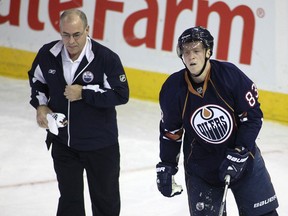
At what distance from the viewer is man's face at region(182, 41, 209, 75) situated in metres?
3.05

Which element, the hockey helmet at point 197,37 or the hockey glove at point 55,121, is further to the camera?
the hockey glove at point 55,121

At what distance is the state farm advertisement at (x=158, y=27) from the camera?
6.28 meters

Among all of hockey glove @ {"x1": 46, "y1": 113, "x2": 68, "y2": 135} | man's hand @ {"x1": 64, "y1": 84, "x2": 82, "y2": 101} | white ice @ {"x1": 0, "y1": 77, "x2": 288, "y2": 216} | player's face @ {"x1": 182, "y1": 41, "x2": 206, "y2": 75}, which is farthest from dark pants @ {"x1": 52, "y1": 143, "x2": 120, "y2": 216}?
player's face @ {"x1": 182, "y1": 41, "x2": 206, "y2": 75}

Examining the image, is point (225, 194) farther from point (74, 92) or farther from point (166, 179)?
point (74, 92)

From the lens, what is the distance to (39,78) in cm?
372

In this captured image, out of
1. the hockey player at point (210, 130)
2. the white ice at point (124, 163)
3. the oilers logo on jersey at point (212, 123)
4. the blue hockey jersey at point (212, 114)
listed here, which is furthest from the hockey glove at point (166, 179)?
the white ice at point (124, 163)

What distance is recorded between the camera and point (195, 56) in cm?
305

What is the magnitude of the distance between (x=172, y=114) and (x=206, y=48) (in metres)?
0.33

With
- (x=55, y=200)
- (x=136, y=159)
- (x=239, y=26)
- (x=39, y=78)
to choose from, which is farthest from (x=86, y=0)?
(x=39, y=78)

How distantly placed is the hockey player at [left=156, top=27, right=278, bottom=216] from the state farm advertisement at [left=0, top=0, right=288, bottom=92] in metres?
3.11

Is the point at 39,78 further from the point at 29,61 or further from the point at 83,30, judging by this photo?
the point at 29,61

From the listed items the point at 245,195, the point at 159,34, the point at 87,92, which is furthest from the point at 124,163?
the point at 245,195

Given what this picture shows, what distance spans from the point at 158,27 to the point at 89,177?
3081 millimetres

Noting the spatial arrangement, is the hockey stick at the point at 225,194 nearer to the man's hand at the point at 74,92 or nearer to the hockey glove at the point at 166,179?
the hockey glove at the point at 166,179
